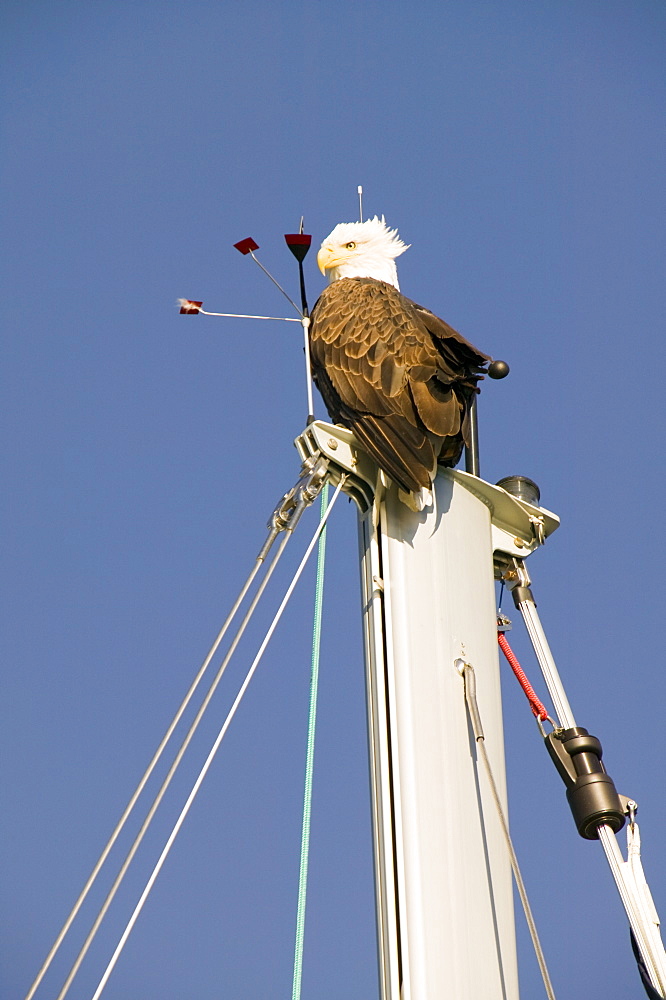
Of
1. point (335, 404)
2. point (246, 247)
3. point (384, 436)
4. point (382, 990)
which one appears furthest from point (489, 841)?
point (246, 247)

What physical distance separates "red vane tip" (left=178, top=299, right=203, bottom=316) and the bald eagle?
647 millimetres

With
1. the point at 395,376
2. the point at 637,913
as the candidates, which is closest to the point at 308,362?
the point at 395,376

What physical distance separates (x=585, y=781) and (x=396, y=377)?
204 centimetres

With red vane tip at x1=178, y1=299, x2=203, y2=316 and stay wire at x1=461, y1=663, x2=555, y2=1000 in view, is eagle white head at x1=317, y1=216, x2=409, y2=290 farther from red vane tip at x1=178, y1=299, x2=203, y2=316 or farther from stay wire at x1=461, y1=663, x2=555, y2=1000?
stay wire at x1=461, y1=663, x2=555, y2=1000

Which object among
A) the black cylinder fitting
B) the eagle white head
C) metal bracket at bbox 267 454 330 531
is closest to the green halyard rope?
metal bracket at bbox 267 454 330 531

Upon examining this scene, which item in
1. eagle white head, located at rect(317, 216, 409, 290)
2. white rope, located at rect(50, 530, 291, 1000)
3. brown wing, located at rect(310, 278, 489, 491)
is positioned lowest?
white rope, located at rect(50, 530, 291, 1000)

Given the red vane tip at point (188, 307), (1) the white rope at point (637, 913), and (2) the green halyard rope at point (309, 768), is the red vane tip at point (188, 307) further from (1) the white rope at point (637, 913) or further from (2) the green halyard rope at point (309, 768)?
(1) the white rope at point (637, 913)

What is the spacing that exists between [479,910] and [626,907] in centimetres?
64

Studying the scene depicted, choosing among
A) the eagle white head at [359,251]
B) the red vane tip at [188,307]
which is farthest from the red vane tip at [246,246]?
the eagle white head at [359,251]

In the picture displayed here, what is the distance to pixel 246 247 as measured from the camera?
20.9 ft

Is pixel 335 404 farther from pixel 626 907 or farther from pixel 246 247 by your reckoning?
pixel 626 907

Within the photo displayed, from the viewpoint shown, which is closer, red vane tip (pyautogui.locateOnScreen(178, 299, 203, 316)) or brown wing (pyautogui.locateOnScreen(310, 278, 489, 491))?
brown wing (pyautogui.locateOnScreen(310, 278, 489, 491))

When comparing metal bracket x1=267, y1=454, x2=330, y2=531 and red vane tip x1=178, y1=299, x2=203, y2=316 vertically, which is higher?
red vane tip x1=178, y1=299, x2=203, y2=316

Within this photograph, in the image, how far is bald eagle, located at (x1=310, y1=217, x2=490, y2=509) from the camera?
19.0 ft
